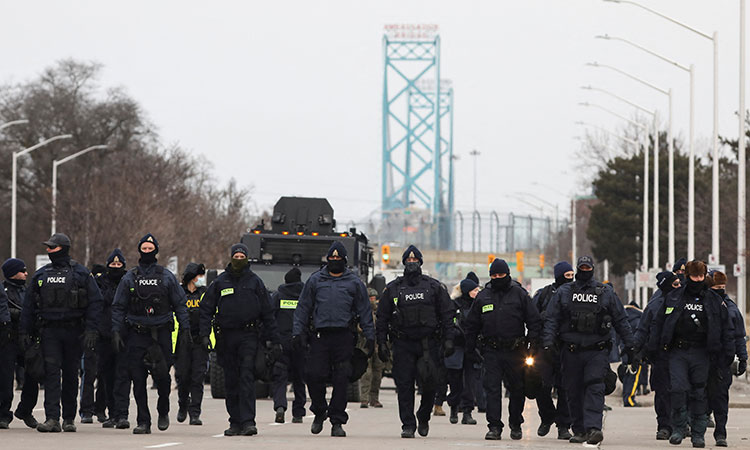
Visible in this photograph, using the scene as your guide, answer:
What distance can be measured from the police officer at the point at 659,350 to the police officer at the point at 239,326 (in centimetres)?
405

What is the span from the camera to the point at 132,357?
18.6 meters

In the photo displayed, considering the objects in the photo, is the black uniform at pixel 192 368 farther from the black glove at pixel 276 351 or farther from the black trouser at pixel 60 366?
the black glove at pixel 276 351

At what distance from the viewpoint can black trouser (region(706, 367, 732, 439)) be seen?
18.8 metres

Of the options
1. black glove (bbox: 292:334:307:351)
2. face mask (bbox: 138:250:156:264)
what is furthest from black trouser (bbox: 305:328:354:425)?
face mask (bbox: 138:250:156:264)

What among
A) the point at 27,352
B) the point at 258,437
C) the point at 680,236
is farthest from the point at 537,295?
the point at 680,236

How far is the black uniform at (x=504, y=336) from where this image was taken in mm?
18812

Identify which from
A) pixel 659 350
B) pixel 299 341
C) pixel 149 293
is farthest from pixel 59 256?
pixel 659 350

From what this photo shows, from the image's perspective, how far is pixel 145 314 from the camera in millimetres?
18500

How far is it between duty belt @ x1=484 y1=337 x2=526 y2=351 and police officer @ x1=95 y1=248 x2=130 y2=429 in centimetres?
396

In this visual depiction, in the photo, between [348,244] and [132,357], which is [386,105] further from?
[132,357]

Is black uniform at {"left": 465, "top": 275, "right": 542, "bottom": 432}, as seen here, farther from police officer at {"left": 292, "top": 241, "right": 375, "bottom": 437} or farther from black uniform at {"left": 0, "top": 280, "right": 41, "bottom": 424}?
black uniform at {"left": 0, "top": 280, "right": 41, "bottom": 424}

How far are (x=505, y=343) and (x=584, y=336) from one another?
102cm

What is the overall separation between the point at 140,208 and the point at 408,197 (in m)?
114

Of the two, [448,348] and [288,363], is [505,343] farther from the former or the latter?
[288,363]
